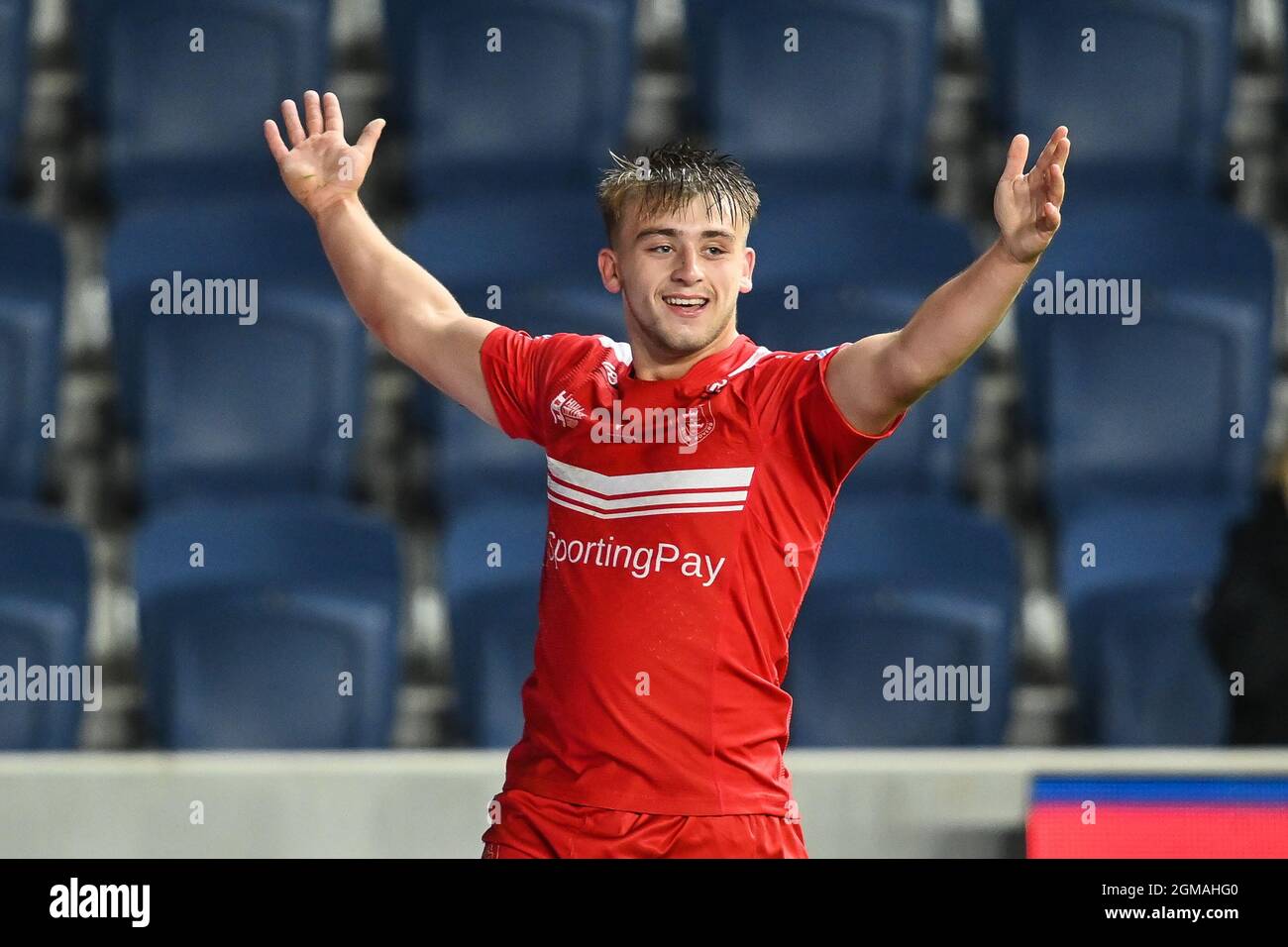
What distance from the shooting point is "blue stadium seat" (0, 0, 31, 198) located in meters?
3.35

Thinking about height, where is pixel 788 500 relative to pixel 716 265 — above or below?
below

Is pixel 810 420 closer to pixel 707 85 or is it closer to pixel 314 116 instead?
pixel 314 116

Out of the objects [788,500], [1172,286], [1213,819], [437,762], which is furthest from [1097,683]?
[788,500]

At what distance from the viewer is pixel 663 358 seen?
1842mm

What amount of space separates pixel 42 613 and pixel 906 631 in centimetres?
112

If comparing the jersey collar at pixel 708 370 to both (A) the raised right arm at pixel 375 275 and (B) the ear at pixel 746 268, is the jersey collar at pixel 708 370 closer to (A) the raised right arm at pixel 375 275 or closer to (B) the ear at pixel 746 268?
(B) the ear at pixel 746 268

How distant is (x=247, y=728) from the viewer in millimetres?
2705

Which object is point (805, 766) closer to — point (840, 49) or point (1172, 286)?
point (1172, 286)

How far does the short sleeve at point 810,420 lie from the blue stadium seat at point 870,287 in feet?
3.56

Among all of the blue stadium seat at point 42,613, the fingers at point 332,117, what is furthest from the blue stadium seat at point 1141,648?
the blue stadium seat at point 42,613

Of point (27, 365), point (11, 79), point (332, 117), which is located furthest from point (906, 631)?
point (11, 79)

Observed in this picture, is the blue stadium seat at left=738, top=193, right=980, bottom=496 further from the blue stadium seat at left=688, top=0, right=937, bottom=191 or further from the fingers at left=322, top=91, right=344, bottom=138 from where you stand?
the fingers at left=322, top=91, right=344, bottom=138

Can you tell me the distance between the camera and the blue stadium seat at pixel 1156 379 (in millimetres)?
2996
